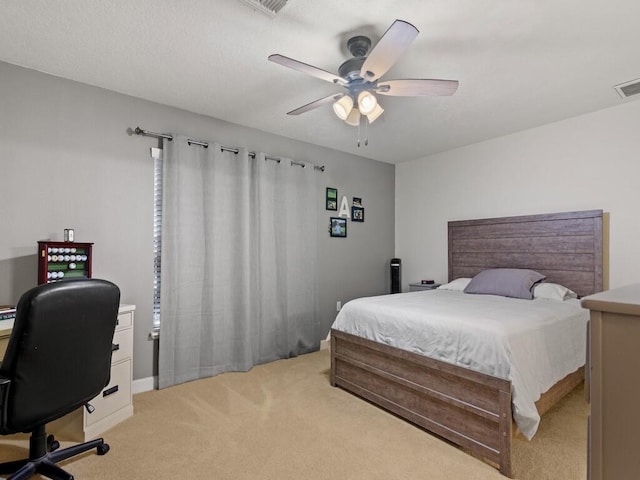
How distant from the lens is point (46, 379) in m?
1.50

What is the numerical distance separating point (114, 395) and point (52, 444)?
1.27ft

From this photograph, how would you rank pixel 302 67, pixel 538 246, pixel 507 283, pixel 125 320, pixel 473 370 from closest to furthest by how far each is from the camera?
pixel 302 67
pixel 473 370
pixel 125 320
pixel 507 283
pixel 538 246

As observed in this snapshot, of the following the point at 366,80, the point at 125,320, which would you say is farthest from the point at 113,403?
the point at 366,80

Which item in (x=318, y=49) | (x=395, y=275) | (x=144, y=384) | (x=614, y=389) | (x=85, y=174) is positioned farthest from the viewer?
(x=395, y=275)

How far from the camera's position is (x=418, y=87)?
201cm

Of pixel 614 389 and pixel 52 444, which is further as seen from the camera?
pixel 52 444

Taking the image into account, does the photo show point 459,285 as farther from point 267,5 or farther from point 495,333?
point 267,5

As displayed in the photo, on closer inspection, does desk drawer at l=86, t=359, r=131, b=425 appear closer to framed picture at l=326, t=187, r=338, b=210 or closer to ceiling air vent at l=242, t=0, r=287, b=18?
ceiling air vent at l=242, t=0, r=287, b=18

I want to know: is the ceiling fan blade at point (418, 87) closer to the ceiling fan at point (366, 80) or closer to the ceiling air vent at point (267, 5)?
the ceiling fan at point (366, 80)

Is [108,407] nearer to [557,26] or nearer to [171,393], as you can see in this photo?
[171,393]

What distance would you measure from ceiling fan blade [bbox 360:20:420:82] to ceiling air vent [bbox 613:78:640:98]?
2182 millimetres

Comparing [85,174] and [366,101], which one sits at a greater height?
[366,101]

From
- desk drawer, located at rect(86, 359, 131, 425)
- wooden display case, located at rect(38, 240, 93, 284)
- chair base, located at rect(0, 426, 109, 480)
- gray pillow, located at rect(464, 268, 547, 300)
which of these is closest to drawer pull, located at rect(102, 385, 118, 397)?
desk drawer, located at rect(86, 359, 131, 425)

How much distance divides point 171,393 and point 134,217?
1524 millimetres
